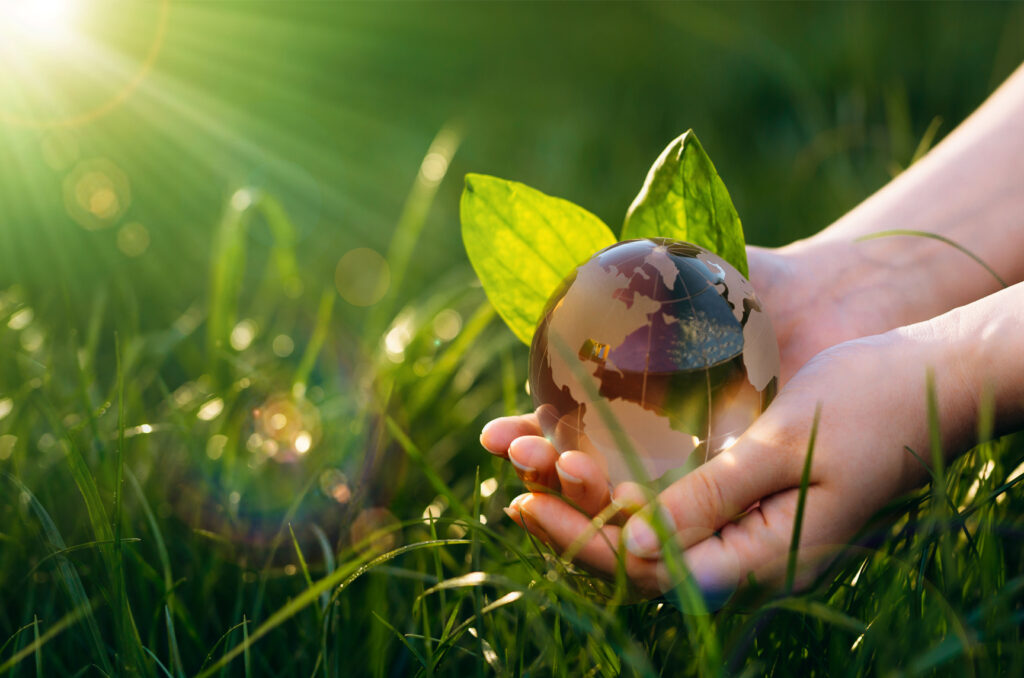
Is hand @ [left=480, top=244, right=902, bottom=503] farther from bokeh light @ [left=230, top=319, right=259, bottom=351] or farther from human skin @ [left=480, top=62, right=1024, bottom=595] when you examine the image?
bokeh light @ [left=230, top=319, right=259, bottom=351]

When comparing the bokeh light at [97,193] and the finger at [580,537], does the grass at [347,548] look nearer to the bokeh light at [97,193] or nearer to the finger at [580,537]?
the finger at [580,537]

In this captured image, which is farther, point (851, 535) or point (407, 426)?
point (407, 426)

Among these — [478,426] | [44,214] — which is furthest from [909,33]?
[44,214]

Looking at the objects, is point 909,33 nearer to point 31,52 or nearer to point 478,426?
point 478,426

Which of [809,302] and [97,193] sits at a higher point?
[97,193]

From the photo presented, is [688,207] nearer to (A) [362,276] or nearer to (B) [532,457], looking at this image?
(B) [532,457]

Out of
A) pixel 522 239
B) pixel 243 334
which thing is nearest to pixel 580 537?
pixel 522 239
